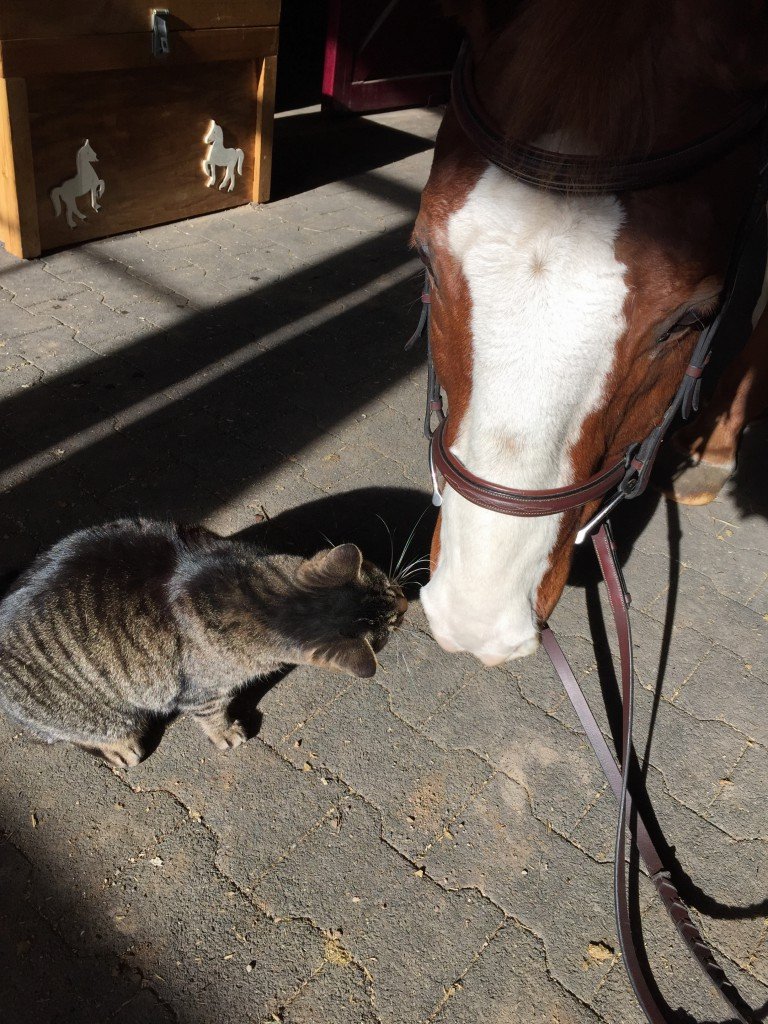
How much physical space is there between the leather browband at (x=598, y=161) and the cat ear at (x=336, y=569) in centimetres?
138

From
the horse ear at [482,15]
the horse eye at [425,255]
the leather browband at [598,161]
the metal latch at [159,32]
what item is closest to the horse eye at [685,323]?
the leather browband at [598,161]

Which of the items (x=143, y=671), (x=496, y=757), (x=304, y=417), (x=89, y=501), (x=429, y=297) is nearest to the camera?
(x=429, y=297)

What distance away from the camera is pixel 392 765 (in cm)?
269

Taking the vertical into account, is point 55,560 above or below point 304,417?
above

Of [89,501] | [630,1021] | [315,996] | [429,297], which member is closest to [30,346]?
[89,501]

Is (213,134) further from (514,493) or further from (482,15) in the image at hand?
(514,493)

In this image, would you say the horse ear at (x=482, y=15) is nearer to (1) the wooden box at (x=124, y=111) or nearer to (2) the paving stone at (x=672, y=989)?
(2) the paving stone at (x=672, y=989)

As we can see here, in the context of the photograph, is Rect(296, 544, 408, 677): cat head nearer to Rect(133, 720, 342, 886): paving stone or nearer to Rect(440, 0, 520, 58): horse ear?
Rect(133, 720, 342, 886): paving stone

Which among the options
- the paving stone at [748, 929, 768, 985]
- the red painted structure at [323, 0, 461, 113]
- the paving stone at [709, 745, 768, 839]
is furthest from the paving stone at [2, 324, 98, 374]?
the red painted structure at [323, 0, 461, 113]

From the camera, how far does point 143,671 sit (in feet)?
7.96

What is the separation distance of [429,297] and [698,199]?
0.66 m

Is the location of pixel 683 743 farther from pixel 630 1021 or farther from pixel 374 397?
pixel 374 397

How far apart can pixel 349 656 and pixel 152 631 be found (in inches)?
24.2

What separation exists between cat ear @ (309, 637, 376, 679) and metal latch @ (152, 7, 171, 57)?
13.9ft
